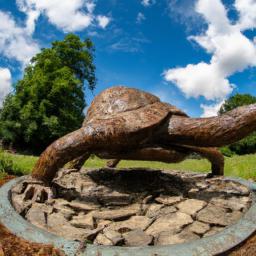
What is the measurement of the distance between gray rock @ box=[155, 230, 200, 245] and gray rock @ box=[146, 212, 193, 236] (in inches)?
3.3

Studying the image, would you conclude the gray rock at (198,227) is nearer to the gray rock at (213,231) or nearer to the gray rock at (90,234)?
the gray rock at (213,231)

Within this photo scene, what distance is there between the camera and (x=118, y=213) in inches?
161

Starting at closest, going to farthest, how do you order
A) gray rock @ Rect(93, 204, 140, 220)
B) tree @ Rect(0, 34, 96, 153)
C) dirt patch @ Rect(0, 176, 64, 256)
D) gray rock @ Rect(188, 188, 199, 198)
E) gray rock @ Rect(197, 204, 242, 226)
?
dirt patch @ Rect(0, 176, 64, 256)
gray rock @ Rect(197, 204, 242, 226)
gray rock @ Rect(93, 204, 140, 220)
gray rock @ Rect(188, 188, 199, 198)
tree @ Rect(0, 34, 96, 153)

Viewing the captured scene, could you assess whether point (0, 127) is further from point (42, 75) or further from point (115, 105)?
point (115, 105)

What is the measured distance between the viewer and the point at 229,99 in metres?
44.8

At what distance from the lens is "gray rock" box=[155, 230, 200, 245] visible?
3279 millimetres

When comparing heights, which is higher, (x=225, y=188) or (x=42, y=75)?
(x=42, y=75)

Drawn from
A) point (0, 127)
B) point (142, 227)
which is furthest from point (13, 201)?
point (0, 127)

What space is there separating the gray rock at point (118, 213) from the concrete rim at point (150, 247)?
2.90ft

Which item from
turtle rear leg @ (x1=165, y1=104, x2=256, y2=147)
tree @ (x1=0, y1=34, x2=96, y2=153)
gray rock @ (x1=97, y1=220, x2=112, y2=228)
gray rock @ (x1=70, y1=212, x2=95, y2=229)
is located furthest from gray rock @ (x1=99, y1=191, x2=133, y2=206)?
tree @ (x1=0, y1=34, x2=96, y2=153)

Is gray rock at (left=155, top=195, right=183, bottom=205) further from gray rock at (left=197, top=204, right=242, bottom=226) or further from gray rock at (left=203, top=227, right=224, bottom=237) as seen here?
gray rock at (left=203, top=227, right=224, bottom=237)

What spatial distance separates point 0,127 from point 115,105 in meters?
28.5

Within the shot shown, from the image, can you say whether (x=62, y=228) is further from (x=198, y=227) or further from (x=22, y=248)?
(x=198, y=227)

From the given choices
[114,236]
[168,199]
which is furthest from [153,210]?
[114,236]
